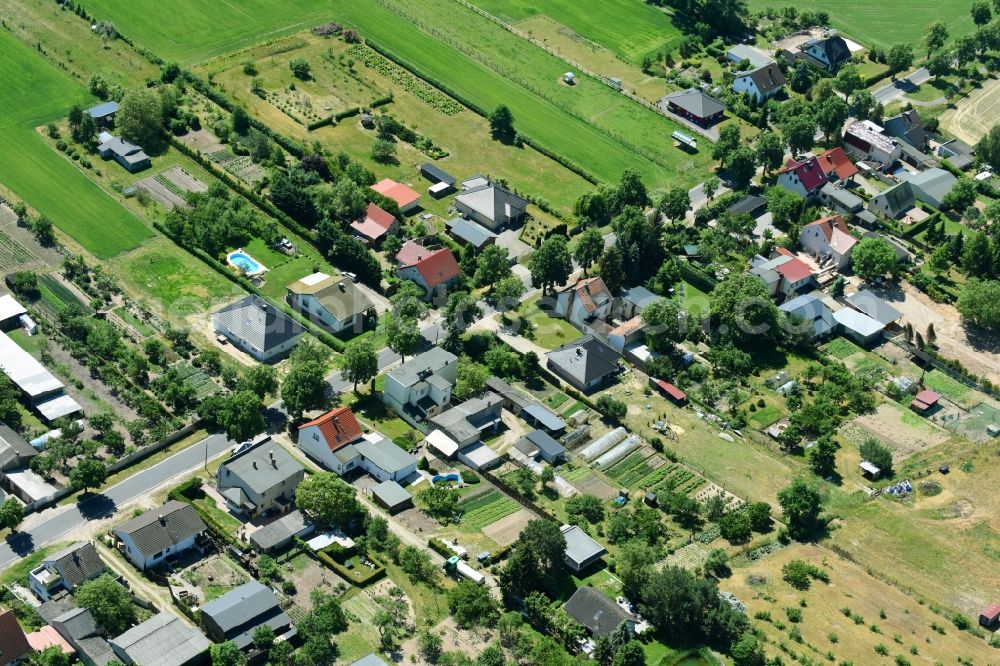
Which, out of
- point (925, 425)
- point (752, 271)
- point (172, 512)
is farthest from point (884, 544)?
point (172, 512)

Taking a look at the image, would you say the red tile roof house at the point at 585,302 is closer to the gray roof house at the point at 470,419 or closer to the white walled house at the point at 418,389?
the gray roof house at the point at 470,419

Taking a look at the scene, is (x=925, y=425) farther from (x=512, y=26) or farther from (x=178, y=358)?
(x=512, y=26)

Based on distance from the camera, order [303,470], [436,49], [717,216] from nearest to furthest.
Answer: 1. [303,470]
2. [717,216]
3. [436,49]

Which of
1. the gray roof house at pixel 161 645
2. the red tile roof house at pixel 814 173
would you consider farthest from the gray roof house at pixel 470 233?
the gray roof house at pixel 161 645

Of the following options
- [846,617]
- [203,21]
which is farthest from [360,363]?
[203,21]

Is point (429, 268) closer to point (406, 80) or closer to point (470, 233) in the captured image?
point (470, 233)

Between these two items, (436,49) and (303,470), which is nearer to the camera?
(303,470)

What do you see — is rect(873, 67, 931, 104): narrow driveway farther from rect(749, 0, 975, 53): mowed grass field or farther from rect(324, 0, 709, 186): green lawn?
rect(324, 0, 709, 186): green lawn
